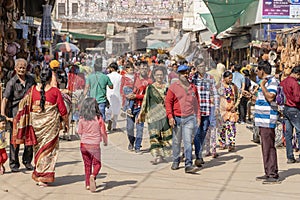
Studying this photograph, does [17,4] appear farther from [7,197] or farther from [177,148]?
[7,197]

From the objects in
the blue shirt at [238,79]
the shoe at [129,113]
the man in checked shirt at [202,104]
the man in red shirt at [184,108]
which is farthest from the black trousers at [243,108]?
the man in red shirt at [184,108]

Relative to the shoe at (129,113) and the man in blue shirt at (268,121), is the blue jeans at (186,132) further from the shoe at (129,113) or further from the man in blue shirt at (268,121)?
the shoe at (129,113)

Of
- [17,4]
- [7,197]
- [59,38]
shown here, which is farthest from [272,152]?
[59,38]

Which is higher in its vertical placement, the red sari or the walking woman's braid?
the walking woman's braid

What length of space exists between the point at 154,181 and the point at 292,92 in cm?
277

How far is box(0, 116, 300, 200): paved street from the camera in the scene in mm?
7094

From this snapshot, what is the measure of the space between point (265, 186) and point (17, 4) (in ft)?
28.8

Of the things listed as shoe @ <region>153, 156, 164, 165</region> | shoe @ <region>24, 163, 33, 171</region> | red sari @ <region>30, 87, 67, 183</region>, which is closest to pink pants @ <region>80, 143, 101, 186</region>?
red sari @ <region>30, 87, 67, 183</region>

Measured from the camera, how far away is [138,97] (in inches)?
399

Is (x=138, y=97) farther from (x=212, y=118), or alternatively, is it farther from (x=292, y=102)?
(x=292, y=102)

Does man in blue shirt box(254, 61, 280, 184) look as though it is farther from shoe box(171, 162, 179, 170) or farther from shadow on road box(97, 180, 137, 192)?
shadow on road box(97, 180, 137, 192)

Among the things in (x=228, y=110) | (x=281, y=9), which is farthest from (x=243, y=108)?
(x=281, y=9)

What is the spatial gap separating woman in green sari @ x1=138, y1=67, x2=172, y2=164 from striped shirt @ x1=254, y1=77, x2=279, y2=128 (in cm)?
197

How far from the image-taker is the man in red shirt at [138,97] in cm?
1013
